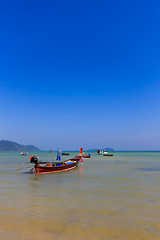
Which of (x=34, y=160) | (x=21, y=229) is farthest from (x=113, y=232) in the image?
(x=34, y=160)

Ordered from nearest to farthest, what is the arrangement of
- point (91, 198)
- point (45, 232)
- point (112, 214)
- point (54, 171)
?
point (45, 232) → point (112, 214) → point (91, 198) → point (54, 171)

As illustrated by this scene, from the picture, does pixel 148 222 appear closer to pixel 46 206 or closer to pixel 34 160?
pixel 46 206

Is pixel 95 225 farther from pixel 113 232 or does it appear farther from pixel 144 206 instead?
pixel 144 206

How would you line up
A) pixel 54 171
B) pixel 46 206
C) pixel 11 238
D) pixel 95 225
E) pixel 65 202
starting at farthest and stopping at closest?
pixel 54 171 → pixel 65 202 → pixel 46 206 → pixel 95 225 → pixel 11 238

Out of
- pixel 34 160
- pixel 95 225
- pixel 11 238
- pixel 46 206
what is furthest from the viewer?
pixel 34 160

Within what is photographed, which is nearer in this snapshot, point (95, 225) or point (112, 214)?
point (95, 225)

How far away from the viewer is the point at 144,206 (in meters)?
13.9

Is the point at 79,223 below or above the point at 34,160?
below

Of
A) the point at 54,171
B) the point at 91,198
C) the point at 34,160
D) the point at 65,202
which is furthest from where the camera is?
the point at 54,171

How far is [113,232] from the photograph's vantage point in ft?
30.9

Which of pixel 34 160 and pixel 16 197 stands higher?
pixel 34 160

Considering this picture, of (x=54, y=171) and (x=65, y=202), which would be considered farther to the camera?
(x=54, y=171)

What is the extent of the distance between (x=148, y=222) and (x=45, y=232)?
5.99m

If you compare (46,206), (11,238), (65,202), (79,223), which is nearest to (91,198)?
(65,202)
